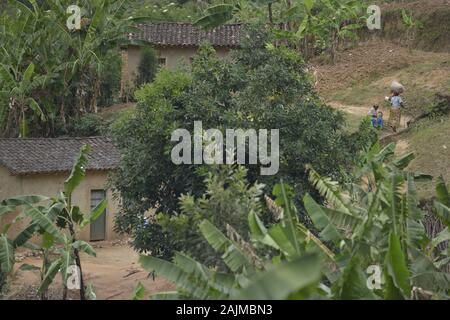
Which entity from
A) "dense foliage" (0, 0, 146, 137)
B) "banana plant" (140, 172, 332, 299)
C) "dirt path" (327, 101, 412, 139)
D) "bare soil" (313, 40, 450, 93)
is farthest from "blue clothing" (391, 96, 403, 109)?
"banana plant" (140, 172, 332, 299)

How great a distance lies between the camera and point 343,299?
8078 millimetres

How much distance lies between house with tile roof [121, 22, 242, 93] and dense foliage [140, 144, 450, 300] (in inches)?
818

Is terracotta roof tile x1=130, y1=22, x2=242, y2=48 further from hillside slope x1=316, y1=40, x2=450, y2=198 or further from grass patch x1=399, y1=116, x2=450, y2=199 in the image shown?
grass patch x1=399, y1=116, x2=450, y2=199

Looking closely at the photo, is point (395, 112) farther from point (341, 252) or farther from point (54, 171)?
point (341, 252)

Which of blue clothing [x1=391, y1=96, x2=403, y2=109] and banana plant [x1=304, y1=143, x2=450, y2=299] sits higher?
blue clothing [x1=391, y1=96, x2=403, y2=109]

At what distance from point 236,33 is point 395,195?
22.8m

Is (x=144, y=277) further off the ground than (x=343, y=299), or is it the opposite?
(x=343, y=299)

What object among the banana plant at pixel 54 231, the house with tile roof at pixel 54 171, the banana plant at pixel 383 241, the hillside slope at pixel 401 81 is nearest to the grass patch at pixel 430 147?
the hillside slope at pixel 401 81

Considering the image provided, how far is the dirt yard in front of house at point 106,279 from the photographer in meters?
15.2

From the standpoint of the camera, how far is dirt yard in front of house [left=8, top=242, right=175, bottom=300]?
15.2 meters

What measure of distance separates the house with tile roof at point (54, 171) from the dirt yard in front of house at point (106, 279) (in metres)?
1.16

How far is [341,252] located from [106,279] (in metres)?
8.47

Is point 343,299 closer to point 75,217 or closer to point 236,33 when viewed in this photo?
point 75,217
